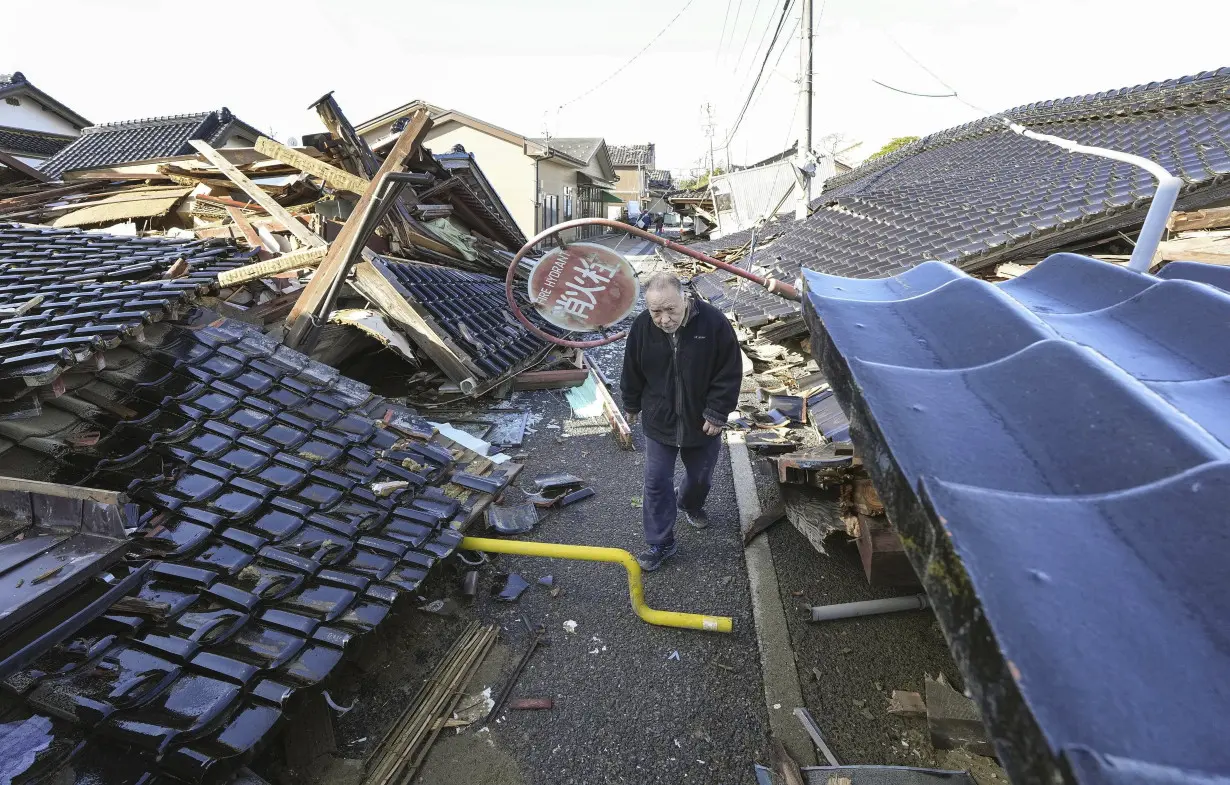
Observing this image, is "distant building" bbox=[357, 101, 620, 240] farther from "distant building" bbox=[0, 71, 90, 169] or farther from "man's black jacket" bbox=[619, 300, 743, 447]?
"man's black jacket" bbox=[619, 300, 743, 447]

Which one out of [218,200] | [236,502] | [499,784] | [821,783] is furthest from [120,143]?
[821,783]

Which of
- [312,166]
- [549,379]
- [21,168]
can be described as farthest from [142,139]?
[549,379]

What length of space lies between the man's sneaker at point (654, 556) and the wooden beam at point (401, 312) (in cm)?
374

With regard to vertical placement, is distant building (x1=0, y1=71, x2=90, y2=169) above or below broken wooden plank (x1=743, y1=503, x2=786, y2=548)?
above

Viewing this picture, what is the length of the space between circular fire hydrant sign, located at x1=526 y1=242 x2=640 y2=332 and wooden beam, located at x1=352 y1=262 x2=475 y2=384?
3.35 metres

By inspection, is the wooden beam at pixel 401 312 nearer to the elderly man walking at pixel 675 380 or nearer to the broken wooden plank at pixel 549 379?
the broken wooden plank at pixel 549 379

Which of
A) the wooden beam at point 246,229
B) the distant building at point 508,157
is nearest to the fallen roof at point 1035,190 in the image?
the wooden beam at point 246,229

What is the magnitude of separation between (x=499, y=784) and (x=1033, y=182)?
8891mm

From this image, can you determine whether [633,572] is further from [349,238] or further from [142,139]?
[142,139]

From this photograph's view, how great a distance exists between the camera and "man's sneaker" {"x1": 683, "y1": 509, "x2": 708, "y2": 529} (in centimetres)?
498

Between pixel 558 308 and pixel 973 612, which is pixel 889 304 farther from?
pixel 558 308

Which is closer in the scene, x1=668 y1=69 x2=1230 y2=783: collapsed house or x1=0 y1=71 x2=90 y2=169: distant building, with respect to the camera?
x1=668 y1=69 x2=1230 y2=783: collapsed house

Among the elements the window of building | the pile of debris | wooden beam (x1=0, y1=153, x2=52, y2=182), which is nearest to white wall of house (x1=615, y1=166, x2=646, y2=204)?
the window of building

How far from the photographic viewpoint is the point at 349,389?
16.4 ft
